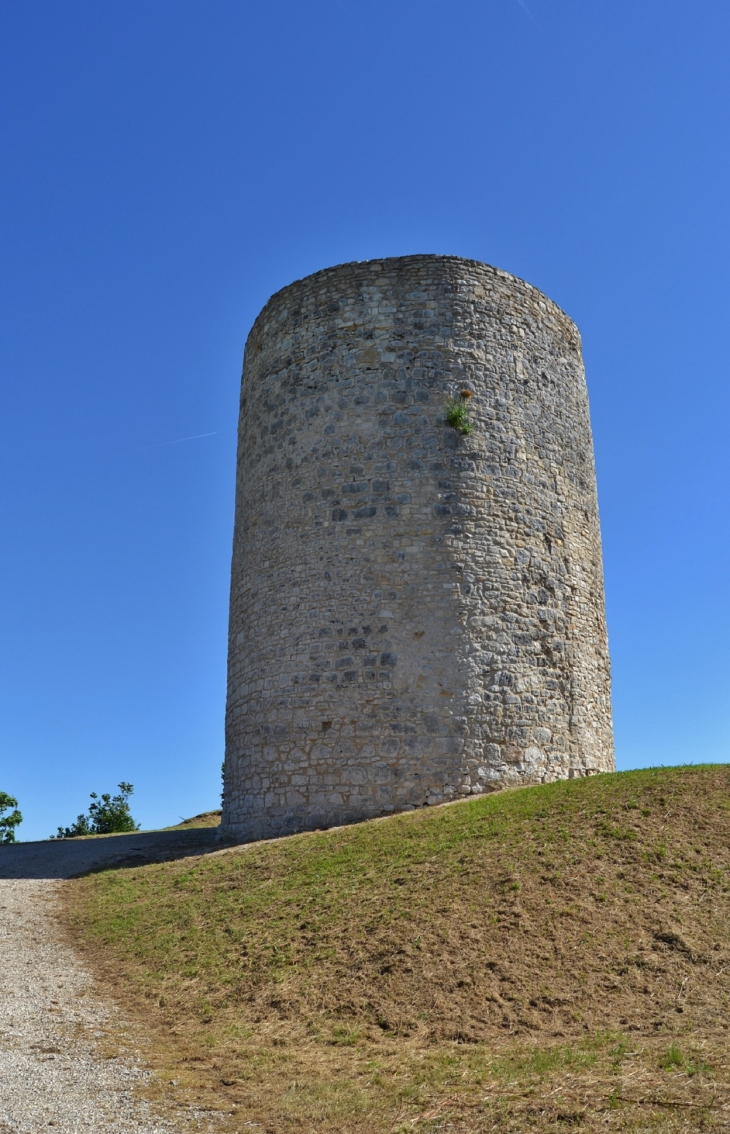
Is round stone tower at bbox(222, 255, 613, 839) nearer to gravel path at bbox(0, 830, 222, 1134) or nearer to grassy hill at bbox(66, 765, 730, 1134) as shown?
grassy hill at bbox(66, 765, 730, 1134)

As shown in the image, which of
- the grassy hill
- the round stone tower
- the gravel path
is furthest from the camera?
the round stone tower

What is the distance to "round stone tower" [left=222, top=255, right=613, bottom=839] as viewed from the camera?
46.7ft

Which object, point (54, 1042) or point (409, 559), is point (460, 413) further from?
point (54, 1042)

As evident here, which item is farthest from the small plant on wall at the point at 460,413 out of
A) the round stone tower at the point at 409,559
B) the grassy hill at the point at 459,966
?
the grassy hill at the point at 459,966

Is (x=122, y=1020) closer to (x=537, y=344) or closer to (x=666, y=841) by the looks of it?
(x=666, y=841)

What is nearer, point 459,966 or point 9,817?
point 459,966

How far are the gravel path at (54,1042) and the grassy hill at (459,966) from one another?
341 mm

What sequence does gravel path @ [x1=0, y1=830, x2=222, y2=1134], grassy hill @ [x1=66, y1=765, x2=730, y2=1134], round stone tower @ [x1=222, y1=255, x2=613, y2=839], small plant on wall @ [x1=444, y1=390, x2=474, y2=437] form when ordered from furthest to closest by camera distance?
small plant on wall @ [x1=444, y1=390, x2=474, y2=437], round stone tower @ [x1=222, y1=255, x2=613, y2=839], grassy hill @ [x1=66, y1=765, x2=730, y2=1134], gravel path @ [x1=0, y1=830, x2=222, y2=1134]

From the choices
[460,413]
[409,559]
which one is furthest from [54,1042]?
[460,413]

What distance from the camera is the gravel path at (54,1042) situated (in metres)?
5.71

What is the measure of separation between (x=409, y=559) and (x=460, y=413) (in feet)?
8.66

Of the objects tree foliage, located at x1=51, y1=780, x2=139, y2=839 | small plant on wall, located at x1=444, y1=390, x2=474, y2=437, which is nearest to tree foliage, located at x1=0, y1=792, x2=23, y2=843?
tree foliage, located at x1=51, y1=780, x2=139, y2=839

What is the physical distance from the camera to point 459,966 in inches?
325

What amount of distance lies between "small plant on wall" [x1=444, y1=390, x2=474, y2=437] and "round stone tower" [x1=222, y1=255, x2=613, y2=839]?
0.05 m
